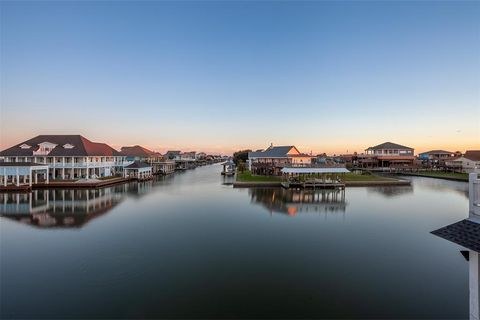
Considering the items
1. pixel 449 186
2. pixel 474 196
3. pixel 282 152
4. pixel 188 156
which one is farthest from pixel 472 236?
pixel 188 156

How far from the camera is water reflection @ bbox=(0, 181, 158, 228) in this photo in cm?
1558

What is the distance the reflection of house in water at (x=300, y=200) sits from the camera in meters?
19.1

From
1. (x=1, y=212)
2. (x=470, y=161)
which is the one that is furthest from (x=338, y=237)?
(x=470, y=161)

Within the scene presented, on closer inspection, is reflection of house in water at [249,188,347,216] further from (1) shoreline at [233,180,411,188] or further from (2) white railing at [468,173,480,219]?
(2) white railing at [468,173,480,219]

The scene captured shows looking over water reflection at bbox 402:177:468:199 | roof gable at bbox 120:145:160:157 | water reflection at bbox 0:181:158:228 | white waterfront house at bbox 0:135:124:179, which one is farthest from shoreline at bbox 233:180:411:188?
roof gable at bbox 120:145:160:157

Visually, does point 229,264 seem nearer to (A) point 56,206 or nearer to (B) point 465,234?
(B) point 465,234

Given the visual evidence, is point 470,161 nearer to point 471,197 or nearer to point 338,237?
point 338,237

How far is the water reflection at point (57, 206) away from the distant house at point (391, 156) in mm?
52742

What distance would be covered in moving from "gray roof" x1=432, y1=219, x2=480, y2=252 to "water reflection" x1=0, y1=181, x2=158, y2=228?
1600 centimetres

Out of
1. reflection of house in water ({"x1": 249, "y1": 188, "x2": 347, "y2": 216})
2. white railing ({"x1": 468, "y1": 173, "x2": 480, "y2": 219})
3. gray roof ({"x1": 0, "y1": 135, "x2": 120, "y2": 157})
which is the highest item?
gray roof ({"x1": 0, "y1": 135, "x2": 120, "y2": 157})

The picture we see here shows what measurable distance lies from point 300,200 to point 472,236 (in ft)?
62.5

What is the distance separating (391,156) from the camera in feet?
187

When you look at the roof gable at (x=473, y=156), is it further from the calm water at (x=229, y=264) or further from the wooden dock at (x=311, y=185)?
the calm water at (x=229, y=264)

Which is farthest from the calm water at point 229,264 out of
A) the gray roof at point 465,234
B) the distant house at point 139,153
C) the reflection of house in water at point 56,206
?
the distant house at point 139,153
